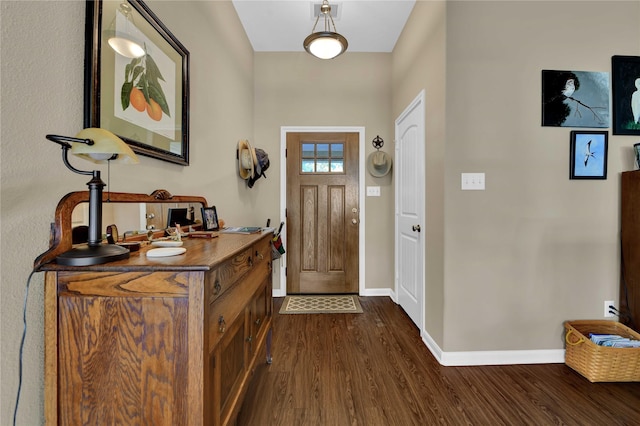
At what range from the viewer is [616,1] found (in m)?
2.07

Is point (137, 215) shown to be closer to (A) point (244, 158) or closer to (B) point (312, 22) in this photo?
(A) point (244, 158)

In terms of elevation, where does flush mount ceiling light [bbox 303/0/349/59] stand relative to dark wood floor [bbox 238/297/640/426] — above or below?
above

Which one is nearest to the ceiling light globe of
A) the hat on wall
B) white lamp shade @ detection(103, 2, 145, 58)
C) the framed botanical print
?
the framed botanical print

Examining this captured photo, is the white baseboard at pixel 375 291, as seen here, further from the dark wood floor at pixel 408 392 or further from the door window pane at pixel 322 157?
the door window pane at pixel 322 157

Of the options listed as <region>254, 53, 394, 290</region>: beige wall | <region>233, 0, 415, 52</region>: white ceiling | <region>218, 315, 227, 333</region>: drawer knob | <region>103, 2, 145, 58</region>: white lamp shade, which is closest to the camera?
<region>218, 315, 227, 333</region>: drawer knob

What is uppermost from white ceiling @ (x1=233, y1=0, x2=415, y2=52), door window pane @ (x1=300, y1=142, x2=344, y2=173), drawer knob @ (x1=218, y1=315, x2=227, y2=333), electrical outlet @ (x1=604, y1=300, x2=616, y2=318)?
white ceiling @ (x1=233, y1=0, x2=415, y2=52)

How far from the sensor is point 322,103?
11.3 ft

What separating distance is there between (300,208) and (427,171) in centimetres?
162

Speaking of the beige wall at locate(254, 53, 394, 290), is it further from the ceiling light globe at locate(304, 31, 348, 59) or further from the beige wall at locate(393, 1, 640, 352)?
the beige wall at locate(393, 1, 640, 352)

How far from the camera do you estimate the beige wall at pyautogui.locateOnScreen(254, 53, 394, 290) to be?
11.3 ft

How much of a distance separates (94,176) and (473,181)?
2093mm

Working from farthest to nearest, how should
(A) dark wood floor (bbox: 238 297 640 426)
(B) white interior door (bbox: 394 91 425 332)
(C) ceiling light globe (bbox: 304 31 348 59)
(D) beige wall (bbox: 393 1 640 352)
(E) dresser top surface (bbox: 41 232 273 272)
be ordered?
(B) white interior door (bbox: 394 91 425 332)
(C) ceiling light globe (bbox: 304 31 348 59)
(D) beige wall (bbox: 393 1 640 352)
(A) dark wood floor (bbox: 238 297 640 426)
(E) dresser top surface (bbox: 41 232 273 272)

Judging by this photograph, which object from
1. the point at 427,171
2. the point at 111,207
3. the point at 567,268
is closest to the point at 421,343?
the point at 567,268

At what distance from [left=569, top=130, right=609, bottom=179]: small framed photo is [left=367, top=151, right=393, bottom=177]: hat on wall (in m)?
1.64
